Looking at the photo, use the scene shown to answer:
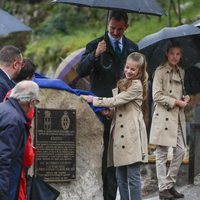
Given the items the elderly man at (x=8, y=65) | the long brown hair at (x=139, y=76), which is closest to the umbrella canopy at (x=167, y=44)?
the long brown hair at (x=139, y=76)

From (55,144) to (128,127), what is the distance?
83 centimetres

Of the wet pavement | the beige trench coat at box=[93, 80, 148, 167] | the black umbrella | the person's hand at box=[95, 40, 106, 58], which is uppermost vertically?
the black umbrella

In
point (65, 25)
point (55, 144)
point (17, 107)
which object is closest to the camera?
point (17, 107)

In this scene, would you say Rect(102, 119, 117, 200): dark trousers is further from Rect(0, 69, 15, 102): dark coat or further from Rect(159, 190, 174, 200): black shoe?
Rect(0, 69, 15, 102): dark coat

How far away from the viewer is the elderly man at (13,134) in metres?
6.66

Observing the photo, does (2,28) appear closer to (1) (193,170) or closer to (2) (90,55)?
(2) (90,55)

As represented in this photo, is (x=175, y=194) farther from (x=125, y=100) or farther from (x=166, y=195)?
(x=125, y=100)

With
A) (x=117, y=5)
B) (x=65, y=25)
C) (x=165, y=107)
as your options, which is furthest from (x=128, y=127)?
(x=65, y=25)

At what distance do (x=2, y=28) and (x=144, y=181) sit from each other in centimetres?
371

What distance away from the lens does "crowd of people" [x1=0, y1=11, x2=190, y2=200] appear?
8.36 m

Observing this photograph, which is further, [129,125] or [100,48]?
[100,48]

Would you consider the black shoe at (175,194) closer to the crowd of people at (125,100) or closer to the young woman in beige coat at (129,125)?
the crowd of people at (125,100)

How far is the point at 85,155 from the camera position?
9.11 meters

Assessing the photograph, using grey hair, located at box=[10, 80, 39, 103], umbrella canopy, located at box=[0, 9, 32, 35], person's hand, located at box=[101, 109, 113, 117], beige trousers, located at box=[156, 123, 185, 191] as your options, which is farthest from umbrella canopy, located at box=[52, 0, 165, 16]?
grey hair, located at box=[10, 80, 39, 103]
